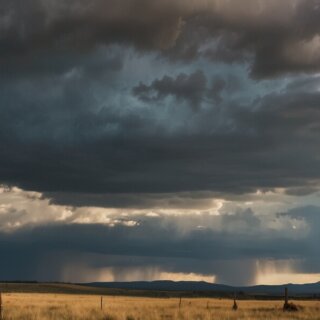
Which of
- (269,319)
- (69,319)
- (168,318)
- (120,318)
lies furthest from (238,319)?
(69,319)

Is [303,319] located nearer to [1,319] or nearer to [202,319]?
[202,319]

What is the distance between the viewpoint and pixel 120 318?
38.8m

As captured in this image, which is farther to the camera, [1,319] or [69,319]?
[69,319]

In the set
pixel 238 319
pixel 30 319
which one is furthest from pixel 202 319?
pixel 30 319

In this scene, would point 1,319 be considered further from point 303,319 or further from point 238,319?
point 303,319

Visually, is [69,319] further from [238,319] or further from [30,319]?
[238,319]

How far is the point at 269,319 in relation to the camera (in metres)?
39.7

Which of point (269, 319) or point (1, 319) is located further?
point (269, 319)

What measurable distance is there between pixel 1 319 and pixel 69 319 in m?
4.32

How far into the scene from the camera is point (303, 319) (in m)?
41.2

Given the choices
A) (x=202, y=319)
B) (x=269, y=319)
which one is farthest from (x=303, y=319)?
(x=202, y=319)

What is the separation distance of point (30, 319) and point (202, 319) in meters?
10.1

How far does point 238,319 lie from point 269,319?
75.6 inches

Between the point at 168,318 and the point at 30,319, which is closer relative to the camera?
the point at 30,319
